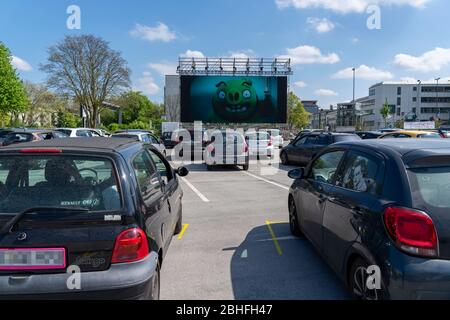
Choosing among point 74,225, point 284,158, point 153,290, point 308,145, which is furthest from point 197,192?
point 284,158

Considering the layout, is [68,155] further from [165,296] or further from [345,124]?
[345,124]

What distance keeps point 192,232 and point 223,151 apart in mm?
8468

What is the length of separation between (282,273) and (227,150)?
33.5 ft

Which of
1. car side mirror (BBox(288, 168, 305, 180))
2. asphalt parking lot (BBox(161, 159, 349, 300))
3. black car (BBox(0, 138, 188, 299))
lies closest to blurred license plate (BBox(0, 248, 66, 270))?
black car (BBox(0, 138, 188, 299))

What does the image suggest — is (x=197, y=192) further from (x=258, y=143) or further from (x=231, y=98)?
(x=231, y=98)

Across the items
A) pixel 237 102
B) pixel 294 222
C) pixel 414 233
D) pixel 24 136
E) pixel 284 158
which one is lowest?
pixel 294 222

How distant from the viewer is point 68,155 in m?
2.90

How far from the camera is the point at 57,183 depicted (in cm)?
286

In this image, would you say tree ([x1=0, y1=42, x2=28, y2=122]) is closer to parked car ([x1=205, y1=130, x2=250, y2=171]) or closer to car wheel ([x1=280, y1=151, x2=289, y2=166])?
parked car ([x1=205, y1=130, x2=250, y2=171])

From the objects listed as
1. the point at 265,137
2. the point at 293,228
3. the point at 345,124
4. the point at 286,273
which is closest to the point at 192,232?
the point at 293,228

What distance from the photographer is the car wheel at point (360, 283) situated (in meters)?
2.90

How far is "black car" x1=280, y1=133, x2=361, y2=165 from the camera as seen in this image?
13.9 meters

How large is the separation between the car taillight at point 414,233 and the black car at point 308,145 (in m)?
11.3

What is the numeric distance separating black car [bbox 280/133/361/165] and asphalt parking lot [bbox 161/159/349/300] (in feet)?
20.3
